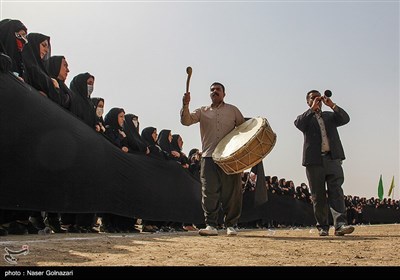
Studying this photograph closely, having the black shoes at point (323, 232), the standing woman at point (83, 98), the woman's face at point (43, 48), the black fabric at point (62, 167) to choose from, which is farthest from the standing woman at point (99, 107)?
the black shoes at point (323, 232)

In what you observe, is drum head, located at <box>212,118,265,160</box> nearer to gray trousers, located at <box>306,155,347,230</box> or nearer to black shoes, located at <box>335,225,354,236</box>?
gray trousers, located at <box>306,155,347,230</box>

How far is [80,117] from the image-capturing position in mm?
7602

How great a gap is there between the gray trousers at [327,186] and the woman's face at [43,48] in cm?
388

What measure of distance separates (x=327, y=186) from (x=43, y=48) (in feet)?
13.9

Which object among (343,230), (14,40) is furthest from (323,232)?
(14,40)

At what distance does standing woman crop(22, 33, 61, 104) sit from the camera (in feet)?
22.1

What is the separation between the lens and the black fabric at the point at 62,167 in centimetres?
556

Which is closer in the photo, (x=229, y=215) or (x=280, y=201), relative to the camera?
(x=229, y=215)

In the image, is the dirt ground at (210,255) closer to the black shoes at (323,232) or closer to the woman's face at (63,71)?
the black shoes at (323,232)

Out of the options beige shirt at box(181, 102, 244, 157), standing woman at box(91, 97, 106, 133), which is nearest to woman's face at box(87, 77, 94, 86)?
standing woman at box(91, 97, 106, 133)

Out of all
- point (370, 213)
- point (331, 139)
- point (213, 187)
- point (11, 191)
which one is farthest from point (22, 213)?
point (370, 213)

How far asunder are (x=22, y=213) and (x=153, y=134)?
13.8 ft

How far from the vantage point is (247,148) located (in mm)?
6625
